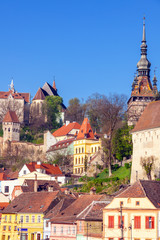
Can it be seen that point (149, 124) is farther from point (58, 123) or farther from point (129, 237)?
Result: point (58, 123)

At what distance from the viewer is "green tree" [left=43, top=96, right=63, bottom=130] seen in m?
155

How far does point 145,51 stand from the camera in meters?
123

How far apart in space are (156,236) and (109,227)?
15.9 ft

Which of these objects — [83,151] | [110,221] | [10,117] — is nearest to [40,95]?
[10,117]

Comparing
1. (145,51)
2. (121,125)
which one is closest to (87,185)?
(121,125)

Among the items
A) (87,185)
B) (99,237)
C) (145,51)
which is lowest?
(99,237)

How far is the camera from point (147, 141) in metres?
80.1

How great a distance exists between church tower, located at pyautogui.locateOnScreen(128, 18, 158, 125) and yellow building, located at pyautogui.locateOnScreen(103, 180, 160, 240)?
167ft

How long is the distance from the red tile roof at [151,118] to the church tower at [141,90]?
23.1m

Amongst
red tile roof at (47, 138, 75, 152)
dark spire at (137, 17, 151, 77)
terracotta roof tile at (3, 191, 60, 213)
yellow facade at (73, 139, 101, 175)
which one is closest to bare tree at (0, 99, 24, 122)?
red tile roof at (47, 138, 75, 152)

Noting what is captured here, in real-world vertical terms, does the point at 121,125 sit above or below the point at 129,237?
above

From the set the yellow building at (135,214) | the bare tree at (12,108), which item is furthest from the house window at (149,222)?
the bare tree at (12,108)

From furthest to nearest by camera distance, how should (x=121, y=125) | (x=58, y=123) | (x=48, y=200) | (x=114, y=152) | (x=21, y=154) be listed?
(x=58, y=123) → (x=21, y=154) → (x=121, y=125) → (x=114, y=152) → (x=48, y=200)

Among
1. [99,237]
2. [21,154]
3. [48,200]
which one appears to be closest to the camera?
[99,237]
